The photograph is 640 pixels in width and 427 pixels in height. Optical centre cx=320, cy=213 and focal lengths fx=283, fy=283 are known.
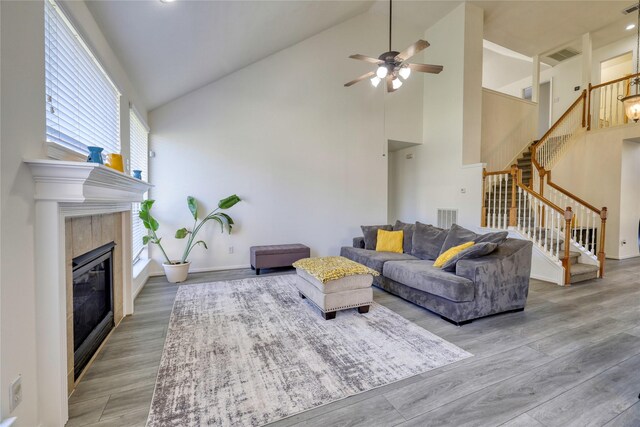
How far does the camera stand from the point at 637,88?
577 centimetres

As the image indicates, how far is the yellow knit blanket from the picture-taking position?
301 cm

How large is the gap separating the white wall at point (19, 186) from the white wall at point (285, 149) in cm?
348

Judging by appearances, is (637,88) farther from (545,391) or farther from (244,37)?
(244,37)

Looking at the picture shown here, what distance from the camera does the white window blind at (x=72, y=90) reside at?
1.84 m

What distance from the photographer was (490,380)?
202 cm

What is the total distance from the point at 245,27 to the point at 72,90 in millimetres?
2511

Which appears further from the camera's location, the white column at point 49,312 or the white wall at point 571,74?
the white wall at point 571,74

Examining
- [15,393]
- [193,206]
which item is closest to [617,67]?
[193,206]

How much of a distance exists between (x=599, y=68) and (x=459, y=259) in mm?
8421

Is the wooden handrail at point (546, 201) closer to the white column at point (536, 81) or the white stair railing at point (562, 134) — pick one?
the white stair railing at point (562, 134)

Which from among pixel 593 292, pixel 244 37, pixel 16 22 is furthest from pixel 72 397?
pixel 593 292

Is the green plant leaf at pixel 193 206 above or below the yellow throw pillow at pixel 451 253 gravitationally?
above

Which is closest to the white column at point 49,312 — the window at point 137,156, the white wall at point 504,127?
the window at point 137,156

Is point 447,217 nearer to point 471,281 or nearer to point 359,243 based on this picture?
point 359,243
